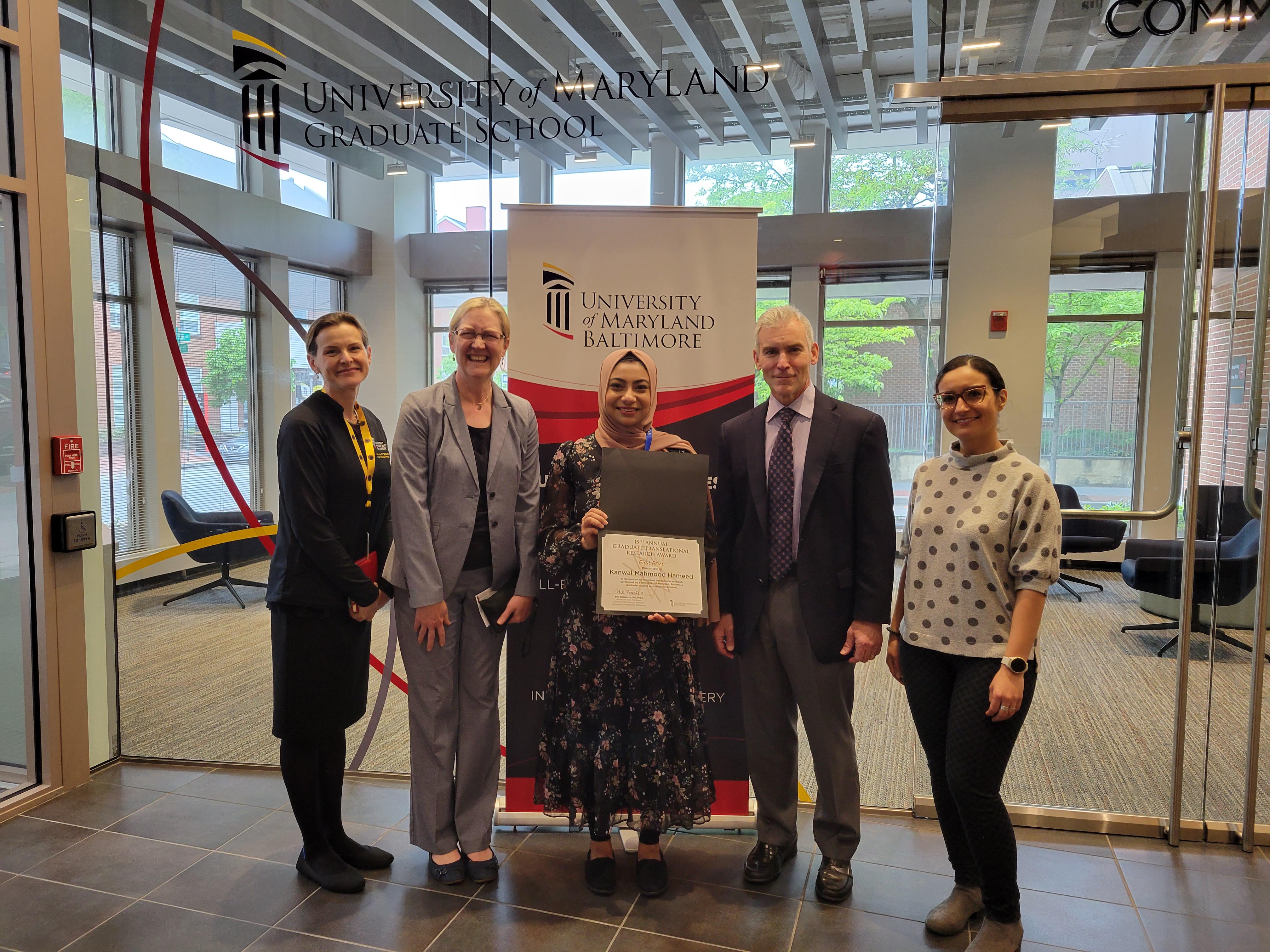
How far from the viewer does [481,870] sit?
2537 millimetres

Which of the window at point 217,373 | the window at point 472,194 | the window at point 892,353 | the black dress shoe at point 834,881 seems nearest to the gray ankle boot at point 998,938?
the black dress shoe at point 834,881

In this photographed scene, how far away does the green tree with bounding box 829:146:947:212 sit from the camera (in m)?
3.23

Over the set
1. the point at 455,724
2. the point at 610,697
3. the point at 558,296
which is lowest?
the point at 455,724

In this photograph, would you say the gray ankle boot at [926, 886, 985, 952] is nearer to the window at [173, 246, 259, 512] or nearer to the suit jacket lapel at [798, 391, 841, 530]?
the suit jacket lapel at [798, 391, 841, 530]

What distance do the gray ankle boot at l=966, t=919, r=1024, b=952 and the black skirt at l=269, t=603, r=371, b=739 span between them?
1.90 metres

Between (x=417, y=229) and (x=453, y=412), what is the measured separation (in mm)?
1360

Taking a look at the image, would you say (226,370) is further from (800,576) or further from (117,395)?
(800,576)

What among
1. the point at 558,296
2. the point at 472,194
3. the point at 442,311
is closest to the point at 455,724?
the point at 558,296

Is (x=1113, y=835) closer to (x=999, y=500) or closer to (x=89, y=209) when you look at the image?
(x=999, y=500)

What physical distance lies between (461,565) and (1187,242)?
8.94 ft

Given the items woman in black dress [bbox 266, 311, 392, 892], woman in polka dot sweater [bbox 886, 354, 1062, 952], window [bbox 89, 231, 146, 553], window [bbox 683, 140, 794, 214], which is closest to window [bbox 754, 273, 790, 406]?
window [bbox 683, 140, 794, 214]

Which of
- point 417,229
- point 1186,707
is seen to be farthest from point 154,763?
point 1186,707

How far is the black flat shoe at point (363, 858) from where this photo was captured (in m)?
2.61

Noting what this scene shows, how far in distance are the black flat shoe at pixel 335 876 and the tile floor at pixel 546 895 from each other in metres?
0.03
